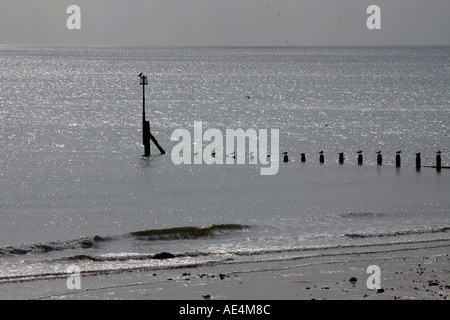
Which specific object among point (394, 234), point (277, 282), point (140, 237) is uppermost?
point (277, 282)

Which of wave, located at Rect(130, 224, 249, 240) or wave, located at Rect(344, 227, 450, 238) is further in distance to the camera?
wave, located at Rect(130, 224, 249, 240)

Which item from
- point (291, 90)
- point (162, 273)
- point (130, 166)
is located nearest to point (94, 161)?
point (130, 166)

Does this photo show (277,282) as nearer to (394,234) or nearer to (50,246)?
(394,234)

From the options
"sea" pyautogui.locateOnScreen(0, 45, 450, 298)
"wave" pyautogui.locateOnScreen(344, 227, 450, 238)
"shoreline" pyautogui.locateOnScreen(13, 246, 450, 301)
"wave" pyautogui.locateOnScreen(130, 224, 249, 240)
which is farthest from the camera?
"wave" pyautogui.locateOnScreen(130, 224, 249, 240)

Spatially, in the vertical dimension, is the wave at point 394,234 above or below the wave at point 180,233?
above

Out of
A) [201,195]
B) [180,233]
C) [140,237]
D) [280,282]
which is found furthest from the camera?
[201,195]

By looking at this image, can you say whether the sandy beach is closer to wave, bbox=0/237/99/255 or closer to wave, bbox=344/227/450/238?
wave, bbox=344/227/450/238

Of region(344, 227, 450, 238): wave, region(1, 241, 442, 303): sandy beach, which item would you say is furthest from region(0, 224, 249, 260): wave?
region(344, 227, 450, 238): wave

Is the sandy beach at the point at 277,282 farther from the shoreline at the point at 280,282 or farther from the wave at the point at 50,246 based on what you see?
the wave at the point at 50,246

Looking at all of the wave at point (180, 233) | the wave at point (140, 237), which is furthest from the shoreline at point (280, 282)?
the wave at point (180, 233)

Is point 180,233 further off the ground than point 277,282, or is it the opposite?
point 277,282

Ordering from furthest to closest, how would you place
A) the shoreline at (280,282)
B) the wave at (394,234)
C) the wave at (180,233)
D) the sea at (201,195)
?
the wave at (180,233), the wave at (394,234), the sea at (201,195), the shoreline at (280,282)

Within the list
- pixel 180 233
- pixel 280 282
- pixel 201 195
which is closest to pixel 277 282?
pixel 280 282
